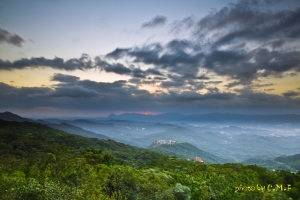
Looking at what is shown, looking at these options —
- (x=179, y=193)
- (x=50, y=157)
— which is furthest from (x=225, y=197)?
(x=50, y=157)

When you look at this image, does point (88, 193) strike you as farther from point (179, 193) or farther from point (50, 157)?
point (50, 157)

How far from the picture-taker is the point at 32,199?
509 inches

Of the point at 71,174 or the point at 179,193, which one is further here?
the point at 71,174

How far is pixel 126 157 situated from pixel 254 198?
416ft

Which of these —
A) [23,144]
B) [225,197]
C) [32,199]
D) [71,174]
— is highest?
[32,199]

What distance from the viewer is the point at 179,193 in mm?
18344

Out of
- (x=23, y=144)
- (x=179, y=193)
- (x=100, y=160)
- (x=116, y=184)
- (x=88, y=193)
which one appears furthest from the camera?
(x=23, y=144)

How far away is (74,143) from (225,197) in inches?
5729

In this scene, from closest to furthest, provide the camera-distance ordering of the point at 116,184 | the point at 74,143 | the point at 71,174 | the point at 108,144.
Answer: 1. the point at 116,184
2. the point at 71,174
3. the point at 74,143
4. the point at 108,144

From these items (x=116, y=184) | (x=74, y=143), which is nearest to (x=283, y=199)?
(x=116, y=184)

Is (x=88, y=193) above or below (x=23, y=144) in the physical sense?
above

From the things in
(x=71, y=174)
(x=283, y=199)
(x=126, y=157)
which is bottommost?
(x=126, y=157)

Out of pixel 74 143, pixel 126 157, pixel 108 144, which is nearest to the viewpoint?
pixel 126 157

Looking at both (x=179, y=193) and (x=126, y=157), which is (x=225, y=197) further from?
(x=126, y=157)
